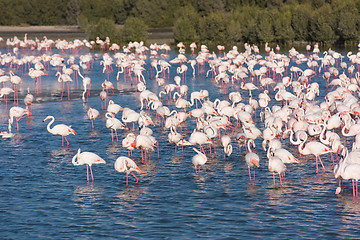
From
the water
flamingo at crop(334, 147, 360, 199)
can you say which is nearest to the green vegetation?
the water

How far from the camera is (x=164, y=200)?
1119cm

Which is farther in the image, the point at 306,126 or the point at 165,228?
the point at 306,126

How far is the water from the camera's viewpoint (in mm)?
9719

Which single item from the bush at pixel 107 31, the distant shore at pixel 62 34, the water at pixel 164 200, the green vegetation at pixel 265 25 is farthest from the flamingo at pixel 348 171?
the distant shore at pixel 62 34

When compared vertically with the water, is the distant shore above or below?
above

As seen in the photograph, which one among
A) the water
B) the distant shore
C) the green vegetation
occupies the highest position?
the distant shore

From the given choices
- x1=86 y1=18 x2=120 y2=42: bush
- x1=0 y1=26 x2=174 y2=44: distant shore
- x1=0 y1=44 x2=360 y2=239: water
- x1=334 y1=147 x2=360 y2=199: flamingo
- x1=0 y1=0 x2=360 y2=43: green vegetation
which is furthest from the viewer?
x1=0 y1=26 x2=174 y2=44: distant shore

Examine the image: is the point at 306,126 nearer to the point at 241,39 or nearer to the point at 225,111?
the point at 225,111

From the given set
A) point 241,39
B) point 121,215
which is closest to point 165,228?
point 121,215

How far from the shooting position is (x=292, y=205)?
35.2ft

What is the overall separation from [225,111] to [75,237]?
8.10m

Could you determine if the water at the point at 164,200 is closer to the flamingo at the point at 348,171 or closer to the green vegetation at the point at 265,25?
the flamingo at the point at 348,171

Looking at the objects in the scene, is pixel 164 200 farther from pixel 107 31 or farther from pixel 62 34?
pixel 62 34

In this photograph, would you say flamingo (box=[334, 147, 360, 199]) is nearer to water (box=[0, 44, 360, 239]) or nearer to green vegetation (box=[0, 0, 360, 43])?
water (box=[0, 44, 360, 239])
